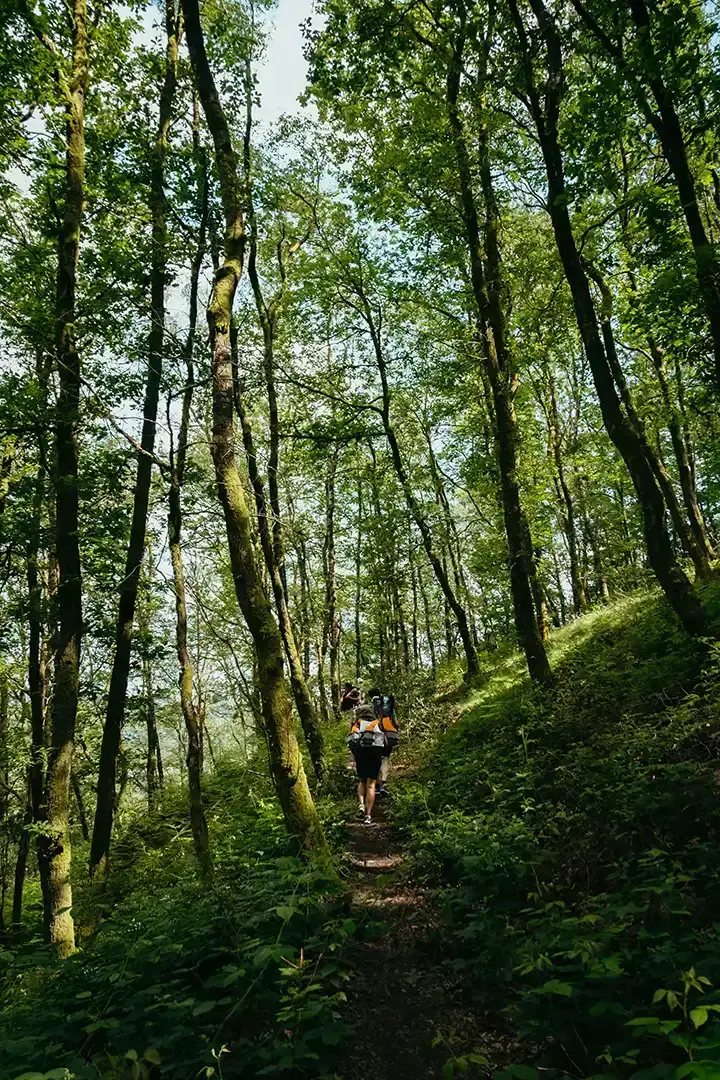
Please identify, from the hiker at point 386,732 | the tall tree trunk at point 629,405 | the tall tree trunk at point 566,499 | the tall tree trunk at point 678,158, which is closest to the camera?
the tall tree trunk at point 678,158

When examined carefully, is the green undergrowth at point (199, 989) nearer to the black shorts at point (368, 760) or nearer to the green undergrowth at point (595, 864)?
the green undergrowth at point (595, 864)

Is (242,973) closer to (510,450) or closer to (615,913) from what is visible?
(615,913)

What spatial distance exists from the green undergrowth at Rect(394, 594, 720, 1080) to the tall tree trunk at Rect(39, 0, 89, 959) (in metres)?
4.65

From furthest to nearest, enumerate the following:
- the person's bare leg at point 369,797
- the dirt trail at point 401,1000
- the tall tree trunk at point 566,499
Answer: the tall tree trunk at point 566,499 < the person's bare leg at point 369,797 < the dirt trail at point 401,1000

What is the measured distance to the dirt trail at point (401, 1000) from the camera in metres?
3.64

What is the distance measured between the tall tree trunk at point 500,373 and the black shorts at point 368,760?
3.42 meters

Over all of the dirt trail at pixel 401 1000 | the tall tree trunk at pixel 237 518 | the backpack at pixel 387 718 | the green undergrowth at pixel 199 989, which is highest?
the tall tree trunk at pixel 237 518

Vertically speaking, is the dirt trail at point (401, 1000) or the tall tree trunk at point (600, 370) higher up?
the tall tree trunk at point (600, 370)

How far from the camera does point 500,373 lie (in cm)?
1188

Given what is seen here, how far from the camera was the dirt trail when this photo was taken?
12.0ft

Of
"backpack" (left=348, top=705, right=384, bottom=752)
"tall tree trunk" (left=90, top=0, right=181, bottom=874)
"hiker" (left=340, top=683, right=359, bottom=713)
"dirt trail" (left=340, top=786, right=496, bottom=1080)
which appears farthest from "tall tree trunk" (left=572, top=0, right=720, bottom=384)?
"hiker" (left=340, top=683, right=359, bottom=713)

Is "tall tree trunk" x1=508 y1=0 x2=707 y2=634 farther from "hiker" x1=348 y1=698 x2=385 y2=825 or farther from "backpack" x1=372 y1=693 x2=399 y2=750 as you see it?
"backpack" x1=372 y1=693 x2=399 y2=750

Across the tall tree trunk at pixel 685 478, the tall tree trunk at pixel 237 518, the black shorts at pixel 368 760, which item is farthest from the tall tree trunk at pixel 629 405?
the black shorts at pixel 368 760

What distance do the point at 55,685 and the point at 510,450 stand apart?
8.53 meters
